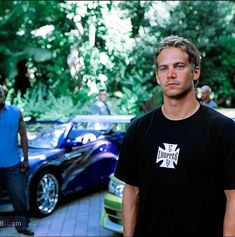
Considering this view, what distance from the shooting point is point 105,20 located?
13852mm

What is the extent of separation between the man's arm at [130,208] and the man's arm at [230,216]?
45 centimetres

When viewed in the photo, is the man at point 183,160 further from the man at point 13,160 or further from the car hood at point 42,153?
the car hood at point 42,153

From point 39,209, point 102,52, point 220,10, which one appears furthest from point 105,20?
point 39,209

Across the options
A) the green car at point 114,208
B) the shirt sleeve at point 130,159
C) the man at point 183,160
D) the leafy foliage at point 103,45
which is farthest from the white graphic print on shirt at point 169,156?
the leafy foliage at point 103,45

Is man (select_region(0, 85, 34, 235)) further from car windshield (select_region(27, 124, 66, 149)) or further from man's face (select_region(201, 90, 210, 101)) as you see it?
man's face (select_region(201, 90, 210, 101))

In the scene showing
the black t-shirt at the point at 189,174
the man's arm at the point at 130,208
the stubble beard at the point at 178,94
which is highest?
the stubble beard at the point at 178,94

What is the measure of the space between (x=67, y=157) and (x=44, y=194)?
755 millimetres

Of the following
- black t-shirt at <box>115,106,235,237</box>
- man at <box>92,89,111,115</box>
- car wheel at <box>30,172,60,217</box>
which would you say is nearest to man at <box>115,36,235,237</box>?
black t-shirt at <box>115,106,235,237</box>

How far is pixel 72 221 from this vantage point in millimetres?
6113

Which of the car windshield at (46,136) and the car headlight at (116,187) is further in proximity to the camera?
the car windshield at (46,136)

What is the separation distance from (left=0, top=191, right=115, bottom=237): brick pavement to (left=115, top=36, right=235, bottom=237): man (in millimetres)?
3639

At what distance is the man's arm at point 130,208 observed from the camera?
7.33 ft

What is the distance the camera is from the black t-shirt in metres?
1.97

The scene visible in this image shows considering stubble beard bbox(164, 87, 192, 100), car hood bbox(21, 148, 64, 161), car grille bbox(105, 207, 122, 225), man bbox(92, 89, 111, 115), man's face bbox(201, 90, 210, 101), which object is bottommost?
car grille bbox(105, 207, 122, 225)
